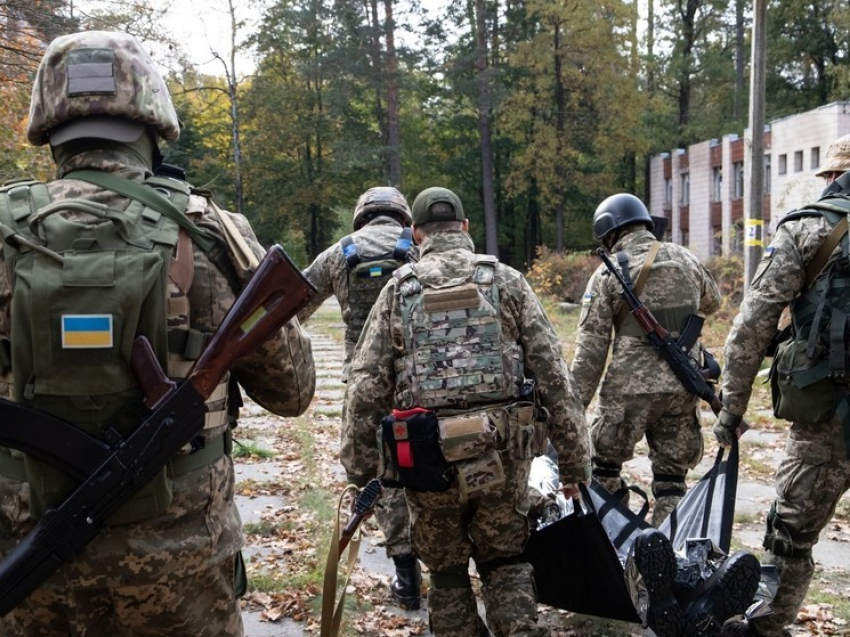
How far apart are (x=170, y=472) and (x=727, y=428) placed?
291cm

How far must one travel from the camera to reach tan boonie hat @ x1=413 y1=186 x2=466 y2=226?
3.95m

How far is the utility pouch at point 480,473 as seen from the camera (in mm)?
3551

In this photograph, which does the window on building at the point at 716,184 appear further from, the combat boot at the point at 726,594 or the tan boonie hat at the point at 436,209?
the combat boot at the point at 726,594

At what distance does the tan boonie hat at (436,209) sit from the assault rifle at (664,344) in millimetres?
1478

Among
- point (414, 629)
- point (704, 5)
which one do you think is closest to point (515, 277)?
point (414, 629)

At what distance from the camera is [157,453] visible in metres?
2.45

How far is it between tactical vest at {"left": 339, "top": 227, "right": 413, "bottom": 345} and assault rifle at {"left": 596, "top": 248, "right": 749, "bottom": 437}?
1.21 meters

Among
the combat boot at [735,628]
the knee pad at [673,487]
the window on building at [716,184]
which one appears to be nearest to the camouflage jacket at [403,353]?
the combat boot at [735,628]

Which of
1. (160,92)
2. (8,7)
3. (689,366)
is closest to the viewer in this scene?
(160,92)

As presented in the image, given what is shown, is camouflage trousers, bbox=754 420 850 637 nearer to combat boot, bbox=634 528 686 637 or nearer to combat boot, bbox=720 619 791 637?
combat boot, bbox=720 619 791 637

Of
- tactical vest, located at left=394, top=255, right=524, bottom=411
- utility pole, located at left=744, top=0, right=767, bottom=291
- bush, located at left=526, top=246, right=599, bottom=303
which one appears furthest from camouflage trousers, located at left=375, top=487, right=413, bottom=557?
bush, located at left=526, top=246, right=599, bottom=303

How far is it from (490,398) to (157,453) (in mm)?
1581

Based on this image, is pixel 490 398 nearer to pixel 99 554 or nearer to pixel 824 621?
pixel 99 554

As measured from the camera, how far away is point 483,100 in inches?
1363
